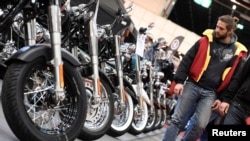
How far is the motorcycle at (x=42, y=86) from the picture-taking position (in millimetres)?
2406

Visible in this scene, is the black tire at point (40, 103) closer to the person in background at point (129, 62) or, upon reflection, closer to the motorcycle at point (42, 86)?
the motorcycle at point (42, 86)

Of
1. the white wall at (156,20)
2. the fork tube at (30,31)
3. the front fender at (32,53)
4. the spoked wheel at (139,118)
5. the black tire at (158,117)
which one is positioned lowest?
the black tire at (158,117)

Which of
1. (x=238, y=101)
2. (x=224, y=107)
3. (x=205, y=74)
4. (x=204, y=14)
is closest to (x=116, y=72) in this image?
(x=205, y=74)

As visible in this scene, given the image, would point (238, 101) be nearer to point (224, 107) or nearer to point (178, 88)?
point (224, 107)

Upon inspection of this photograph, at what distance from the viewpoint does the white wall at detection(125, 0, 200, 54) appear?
53.4 ft

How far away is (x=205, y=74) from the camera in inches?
162

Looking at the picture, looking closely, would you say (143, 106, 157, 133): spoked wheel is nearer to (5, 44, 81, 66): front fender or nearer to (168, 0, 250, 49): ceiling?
(5, 44, 81, 66): front fender

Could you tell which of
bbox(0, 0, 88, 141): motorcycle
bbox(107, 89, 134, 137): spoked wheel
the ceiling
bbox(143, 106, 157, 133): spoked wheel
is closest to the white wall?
the ceiling

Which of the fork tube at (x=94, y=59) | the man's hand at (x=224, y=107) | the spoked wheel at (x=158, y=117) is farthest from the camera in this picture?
the spoked wheel at (x=158, y=117)

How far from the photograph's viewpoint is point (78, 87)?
279cm

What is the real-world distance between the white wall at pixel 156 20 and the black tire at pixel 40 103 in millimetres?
13181

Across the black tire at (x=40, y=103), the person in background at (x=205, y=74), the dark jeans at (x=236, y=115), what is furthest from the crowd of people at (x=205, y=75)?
the black tire at (x=40, y=103)

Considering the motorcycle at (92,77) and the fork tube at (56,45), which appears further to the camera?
the motorcycle at (92,77)

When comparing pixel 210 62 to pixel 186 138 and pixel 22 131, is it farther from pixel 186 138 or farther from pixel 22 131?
pixel 22 131
